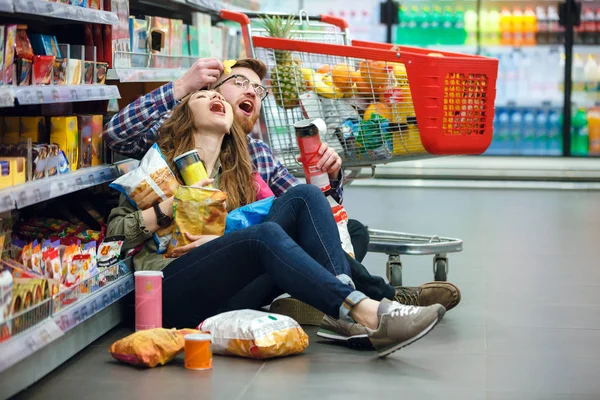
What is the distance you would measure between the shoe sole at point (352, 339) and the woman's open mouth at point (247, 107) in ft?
2.92

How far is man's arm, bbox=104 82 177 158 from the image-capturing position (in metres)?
3.48

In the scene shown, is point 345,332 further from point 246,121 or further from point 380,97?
point 380,97

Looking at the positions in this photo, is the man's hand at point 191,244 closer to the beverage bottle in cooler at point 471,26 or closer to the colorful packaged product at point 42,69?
the colorful packaged product at point 42,69

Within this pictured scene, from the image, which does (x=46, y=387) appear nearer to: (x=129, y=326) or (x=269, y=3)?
(x=129, y=326)

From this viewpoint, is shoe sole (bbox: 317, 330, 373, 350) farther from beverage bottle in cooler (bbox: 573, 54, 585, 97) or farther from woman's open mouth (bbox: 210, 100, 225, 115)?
beverage bottle in cooler (bbox: 573, 54, 585, 97)

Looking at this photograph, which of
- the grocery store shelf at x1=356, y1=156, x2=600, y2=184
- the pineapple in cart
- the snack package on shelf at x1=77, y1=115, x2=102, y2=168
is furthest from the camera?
the grocery store shelf at x1=356, y1=156, x2=600, y2=184

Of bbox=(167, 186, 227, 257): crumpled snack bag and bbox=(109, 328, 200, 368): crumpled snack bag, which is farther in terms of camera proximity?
bbox=(167, 186, 227, 257): crumpled snack bag

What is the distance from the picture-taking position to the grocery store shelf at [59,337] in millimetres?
2535

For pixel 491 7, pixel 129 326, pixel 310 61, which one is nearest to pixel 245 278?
pixel 129 326

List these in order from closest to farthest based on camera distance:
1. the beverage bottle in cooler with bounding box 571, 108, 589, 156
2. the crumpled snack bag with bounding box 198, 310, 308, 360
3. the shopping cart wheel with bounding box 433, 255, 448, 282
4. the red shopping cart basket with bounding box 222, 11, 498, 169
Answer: the crumpled snack bag with bounding box 198, 310, 308, 360 → the red shopping cart basket with bounding box 222, 11, 498, 169 → the shopping cart wheel with bounding box 433, 255, 448, 282 → the beverage bottle in cooler with bounding box 571, 108, 589, 156

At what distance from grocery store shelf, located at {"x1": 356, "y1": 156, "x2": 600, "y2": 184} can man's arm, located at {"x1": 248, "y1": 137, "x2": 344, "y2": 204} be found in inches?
193

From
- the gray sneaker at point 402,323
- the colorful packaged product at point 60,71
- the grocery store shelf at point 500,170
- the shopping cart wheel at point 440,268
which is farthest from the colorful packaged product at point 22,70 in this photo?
the grocery store shelf at point 500,170

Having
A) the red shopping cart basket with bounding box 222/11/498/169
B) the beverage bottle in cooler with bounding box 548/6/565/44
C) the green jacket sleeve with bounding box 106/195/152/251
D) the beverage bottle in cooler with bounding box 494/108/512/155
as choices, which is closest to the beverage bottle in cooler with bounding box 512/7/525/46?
the beverage bottle in cooler with bounding box 548/6/565/44

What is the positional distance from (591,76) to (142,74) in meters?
6.49
